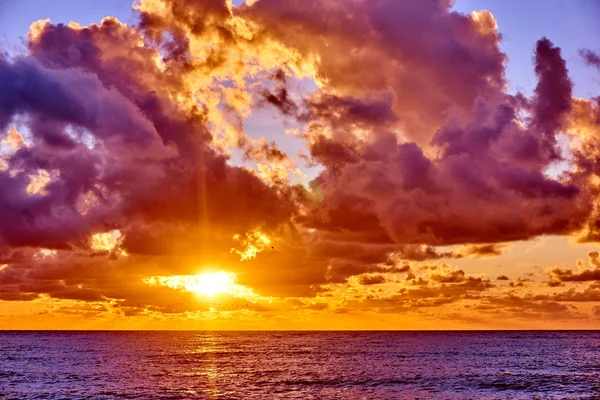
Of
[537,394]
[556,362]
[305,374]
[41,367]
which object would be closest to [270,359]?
[305,374]

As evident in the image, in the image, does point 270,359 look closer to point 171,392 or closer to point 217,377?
point 217,377

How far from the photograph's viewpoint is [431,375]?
110 meters

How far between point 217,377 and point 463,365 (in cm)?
5516

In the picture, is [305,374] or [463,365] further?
[463,365]

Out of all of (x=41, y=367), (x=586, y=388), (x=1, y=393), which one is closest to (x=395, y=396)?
(x=586, y=388)

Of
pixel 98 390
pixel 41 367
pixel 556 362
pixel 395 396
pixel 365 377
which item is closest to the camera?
pixel 395 396

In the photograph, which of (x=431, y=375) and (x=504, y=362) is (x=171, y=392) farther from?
(x=504, y=362)

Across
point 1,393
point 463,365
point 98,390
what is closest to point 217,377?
point 98,390

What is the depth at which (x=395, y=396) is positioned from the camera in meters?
82.1

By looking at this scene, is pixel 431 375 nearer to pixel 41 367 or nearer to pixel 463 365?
pixel 463 365

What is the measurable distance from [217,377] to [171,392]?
20.8 m

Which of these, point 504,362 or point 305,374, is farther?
point 504,362

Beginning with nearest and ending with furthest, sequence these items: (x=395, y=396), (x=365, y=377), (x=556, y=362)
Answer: (x=395, y=396)
(x=365, y=377)
(x=556, y=362)

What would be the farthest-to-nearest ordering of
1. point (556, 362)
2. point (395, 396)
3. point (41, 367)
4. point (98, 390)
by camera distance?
1. point (556, 362)
2. point (41, 367)
3. point (98, 390)
4. point (395, 396)
